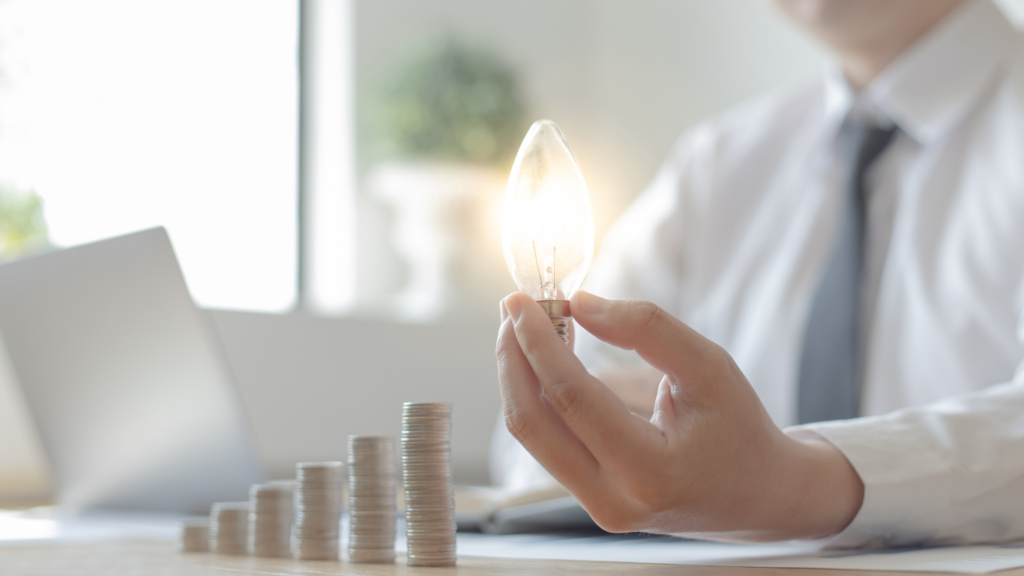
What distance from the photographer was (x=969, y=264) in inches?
41.8

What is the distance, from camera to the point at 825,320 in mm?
1061

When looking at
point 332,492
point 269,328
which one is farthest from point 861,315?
point 269,328

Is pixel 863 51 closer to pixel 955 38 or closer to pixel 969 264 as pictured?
pixel 955 38

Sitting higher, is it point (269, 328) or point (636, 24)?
point (636, 24)

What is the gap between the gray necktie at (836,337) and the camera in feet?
3.41

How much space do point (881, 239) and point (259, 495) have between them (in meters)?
0.97

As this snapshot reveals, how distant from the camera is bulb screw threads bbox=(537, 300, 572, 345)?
42 cm

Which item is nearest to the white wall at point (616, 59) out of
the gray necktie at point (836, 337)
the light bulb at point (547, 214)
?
the gray necktie at point (836, 337)

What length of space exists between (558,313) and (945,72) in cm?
102

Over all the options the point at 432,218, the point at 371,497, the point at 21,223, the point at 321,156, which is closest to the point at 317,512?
the point at 371,497

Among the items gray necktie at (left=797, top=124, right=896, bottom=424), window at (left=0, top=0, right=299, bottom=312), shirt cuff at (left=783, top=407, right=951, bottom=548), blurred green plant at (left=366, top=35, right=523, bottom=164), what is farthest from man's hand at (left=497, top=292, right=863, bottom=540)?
blurred green plant at (left=366, top=35, right=523, bottom=164)

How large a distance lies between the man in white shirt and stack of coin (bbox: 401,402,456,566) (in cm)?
9

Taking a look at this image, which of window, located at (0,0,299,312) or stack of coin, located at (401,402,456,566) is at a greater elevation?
window, located at (0,0,299,312)

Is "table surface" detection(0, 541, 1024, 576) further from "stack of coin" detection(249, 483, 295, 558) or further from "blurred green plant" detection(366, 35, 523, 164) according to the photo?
"blurred green plant" detection(366, 35, 523, 164)
